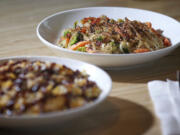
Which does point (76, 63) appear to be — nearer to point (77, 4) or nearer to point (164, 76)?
point (164, 76)

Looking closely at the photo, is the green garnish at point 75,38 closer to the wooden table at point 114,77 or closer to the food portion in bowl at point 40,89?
the wooden table at point 114,77

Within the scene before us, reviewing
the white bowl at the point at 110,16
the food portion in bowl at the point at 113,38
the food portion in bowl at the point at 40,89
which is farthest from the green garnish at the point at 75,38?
the food portion in bowl at the point at 40,89

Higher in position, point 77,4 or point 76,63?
point 76,63

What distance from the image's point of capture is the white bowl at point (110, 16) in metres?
1.90

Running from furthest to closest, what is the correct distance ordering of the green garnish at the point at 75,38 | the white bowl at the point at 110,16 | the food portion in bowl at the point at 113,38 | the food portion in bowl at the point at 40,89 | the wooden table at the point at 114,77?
1. the green garnish at the point at 75,38
2. the food portion in bowl at the point at 113,38
3. the white bowl at the point at 110,16
4. the wooden table at the point at 114,77
5. the food portion in bowl at the point at 40,89

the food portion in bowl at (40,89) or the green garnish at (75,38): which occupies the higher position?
the food portion in bowl at (40,89)

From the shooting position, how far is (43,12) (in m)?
3.32

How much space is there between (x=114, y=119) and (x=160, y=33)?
42.3 inches

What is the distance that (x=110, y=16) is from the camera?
2699 mm

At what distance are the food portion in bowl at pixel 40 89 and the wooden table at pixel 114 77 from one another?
0.13 m

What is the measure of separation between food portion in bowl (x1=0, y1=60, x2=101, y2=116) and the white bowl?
335mm

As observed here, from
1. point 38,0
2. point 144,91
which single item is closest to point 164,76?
point 144,91

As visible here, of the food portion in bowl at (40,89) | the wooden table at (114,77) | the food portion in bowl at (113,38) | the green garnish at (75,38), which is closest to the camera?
the food portion in bowl at (40,89)

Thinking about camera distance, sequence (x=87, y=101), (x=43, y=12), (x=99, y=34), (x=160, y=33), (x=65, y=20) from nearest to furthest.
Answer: (x=87, y=101) → (x=99, y=34) → (x=160, y=33) → (x=65, y=20) → (x=43, y=12)
